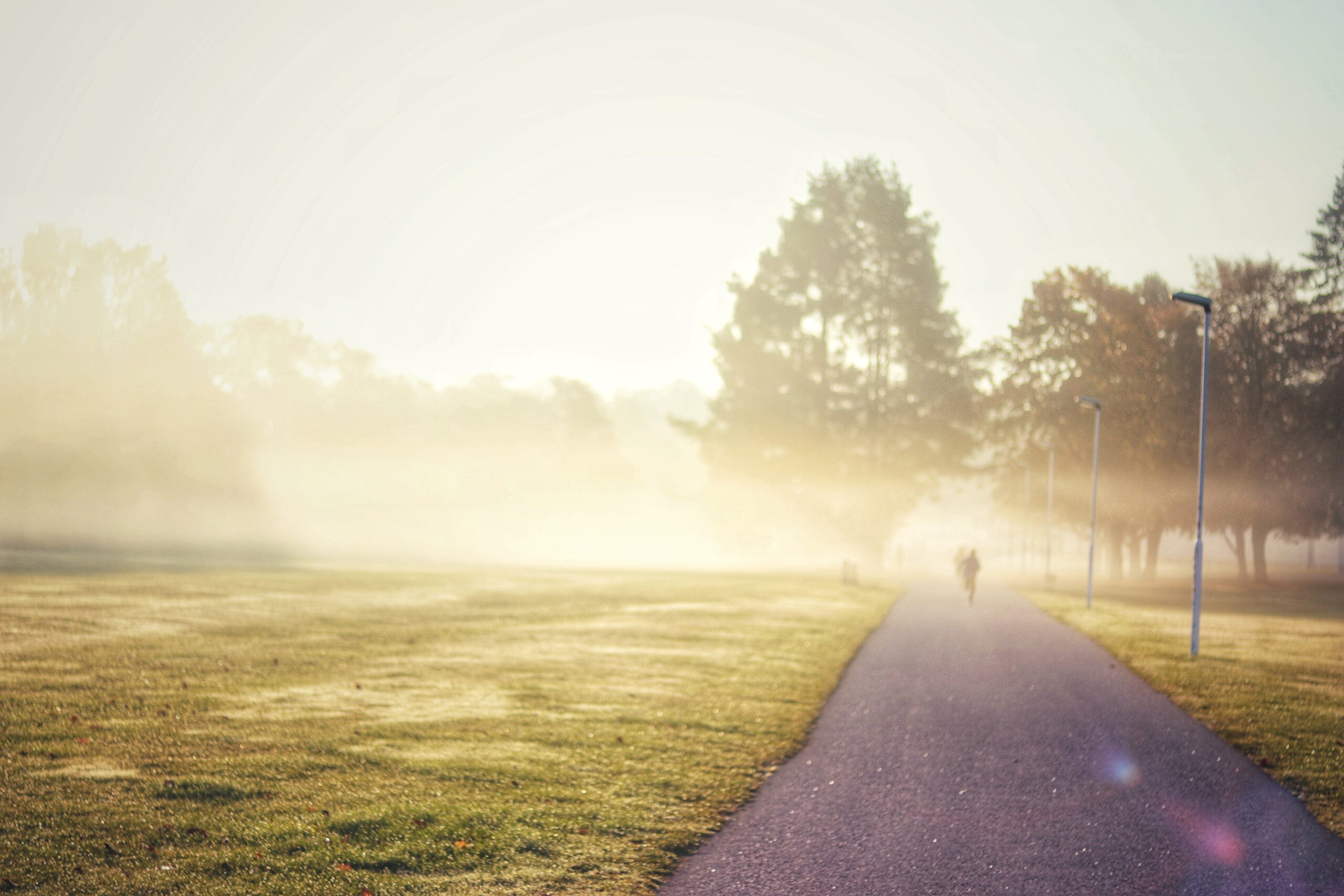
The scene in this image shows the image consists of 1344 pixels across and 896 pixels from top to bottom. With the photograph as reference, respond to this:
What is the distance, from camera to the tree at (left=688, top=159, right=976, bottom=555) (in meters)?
57.7

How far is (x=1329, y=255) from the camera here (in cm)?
4556

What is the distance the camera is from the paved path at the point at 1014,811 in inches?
237

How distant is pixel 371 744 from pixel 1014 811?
644 centimetres

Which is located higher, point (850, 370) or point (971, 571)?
point (850, 370)

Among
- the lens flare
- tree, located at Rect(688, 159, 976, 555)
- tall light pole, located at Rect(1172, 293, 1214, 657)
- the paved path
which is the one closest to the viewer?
the paved path

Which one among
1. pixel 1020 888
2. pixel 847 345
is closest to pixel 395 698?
pixel 1020 888

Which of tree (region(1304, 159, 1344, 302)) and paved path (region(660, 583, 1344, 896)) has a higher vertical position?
tree (region(1304, 159, 1344, 302))

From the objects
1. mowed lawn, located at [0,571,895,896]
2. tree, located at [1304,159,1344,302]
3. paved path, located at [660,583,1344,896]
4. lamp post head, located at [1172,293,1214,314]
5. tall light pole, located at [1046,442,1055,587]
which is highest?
tree, located at [1304,159,1344,302]

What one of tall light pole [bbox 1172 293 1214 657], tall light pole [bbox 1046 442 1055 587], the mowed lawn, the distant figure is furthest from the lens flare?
tall light pole [bbox 1046 442 1055 587]

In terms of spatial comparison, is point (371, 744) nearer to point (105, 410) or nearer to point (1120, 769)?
point (1120, 769)

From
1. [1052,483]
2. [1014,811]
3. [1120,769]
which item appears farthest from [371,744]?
[1052,483]

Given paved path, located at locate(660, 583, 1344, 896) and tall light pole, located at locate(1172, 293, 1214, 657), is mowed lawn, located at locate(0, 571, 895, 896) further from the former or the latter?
tall light pole, located at locate(1172, 293, 1214, 657)

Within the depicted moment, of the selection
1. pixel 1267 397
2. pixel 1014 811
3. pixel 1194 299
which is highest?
pixel 1267 397

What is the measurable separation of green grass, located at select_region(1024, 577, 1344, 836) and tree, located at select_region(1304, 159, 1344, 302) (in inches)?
777
